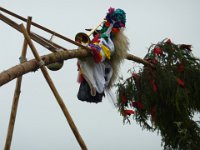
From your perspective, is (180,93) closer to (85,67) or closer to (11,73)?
(85,67)

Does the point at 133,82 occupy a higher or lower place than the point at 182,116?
higher

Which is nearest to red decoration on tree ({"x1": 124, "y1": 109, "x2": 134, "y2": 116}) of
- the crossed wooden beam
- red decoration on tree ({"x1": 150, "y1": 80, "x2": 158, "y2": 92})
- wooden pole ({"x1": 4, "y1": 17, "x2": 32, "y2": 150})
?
red decoration on tree ({"x1": 150, "y1": 80, "x2": 158, "y2": 92})

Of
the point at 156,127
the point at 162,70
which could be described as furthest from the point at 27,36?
the point at 156,127

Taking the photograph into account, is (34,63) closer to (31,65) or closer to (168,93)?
(31,65)

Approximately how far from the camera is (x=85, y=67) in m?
4.49

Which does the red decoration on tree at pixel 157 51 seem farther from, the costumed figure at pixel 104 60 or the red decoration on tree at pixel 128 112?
the costumed figure at pixel 104 60

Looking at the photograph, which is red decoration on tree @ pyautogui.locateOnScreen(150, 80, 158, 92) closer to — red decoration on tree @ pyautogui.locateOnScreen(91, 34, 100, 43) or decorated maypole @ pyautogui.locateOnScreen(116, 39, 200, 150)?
decorated maypole @ pyautogui.locateOnScreen(116, 39, 200, 150)

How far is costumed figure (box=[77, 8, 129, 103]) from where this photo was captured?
4504 mm

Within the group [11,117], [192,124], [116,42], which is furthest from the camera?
[192,124]

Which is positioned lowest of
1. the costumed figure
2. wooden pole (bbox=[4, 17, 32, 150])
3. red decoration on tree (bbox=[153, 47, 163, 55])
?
wooden pole (bbox=[4, 17, 32, 150])

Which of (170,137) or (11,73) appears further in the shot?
(170,137)

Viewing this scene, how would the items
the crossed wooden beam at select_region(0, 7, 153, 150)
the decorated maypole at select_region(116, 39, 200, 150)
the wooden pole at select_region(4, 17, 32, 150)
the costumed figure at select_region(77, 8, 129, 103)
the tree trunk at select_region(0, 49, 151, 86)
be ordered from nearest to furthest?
the tree trunk at select_region(0, 49, 151, 86) → the crossed wooden beam at select_region(0, 7, 153, 150) → the wooden pole at select_region(4, 17, 32, 150) → the costumed figure at select_region(77, 8, 129, 103) → the decorated maypole at select_region(116, 39, 200, 150)

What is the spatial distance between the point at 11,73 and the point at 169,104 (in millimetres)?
3522

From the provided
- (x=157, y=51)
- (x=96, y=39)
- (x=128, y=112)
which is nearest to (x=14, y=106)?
(x=96, y=39)
